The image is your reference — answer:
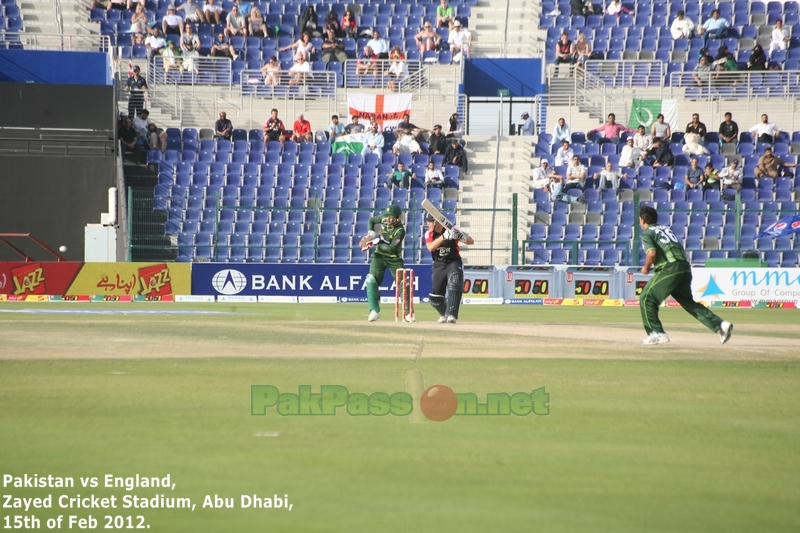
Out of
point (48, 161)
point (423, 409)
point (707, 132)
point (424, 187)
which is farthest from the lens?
point (707, 132)

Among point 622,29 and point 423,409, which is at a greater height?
point 622,29

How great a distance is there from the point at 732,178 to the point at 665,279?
1981cm

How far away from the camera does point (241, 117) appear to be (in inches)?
1432

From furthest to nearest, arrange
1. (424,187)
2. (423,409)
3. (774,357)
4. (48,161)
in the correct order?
(424,187), (48,161), (774,357), (423,409)

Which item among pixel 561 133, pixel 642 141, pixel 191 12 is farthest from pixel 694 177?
pixel 191 12

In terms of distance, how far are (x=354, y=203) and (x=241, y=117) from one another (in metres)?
7.69

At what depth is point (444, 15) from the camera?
39.2 m

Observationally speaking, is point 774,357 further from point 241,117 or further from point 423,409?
point 241,117

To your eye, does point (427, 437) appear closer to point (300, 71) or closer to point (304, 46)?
point (300, 71)

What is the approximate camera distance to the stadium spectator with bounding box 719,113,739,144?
33.3 m

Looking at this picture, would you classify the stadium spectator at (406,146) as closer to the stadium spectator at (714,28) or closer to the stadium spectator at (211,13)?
the stadium spectator at (211,13)

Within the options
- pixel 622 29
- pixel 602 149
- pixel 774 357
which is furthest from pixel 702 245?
pixel 774 357

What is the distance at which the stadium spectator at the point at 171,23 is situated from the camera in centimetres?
3708

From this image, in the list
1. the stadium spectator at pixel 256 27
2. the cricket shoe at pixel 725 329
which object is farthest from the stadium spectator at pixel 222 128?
the cricket shoe at pixel 725 329
